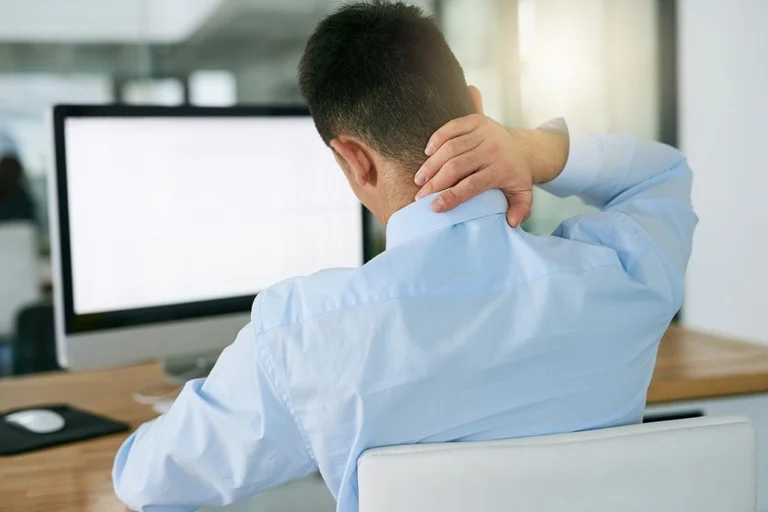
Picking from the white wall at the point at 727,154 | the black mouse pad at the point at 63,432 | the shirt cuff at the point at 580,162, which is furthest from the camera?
the white wall at the point at 727,154

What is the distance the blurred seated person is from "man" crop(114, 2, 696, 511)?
6.63 feet

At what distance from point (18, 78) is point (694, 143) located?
2.72m

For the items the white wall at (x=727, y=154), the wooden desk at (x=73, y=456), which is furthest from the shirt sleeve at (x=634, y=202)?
the white wall at (x=727, y=154)

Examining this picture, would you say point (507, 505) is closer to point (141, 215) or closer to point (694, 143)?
point (141, 215)

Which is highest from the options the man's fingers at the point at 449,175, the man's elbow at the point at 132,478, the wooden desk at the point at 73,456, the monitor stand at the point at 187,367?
the man's fingers at the point at 449,175

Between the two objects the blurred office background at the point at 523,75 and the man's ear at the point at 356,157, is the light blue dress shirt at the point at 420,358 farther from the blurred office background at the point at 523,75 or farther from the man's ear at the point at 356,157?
the blurred office background at the point at 523,75

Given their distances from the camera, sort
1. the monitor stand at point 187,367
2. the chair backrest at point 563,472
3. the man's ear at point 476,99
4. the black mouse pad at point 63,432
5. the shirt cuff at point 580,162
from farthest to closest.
Answer: 1. the monitor stand at point 187,367
2. the black mouse pad at point 63,432
3. the shirt cuff at point 580,162
4. the man's ear at point 476,99
5. the chair backrest at point 563,472

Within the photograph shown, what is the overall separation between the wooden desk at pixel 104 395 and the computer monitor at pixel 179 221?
145mm

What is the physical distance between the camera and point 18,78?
2830 millimetres

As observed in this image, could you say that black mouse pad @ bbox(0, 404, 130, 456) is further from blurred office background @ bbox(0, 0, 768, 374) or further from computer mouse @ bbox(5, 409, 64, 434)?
blurred office background @ bbox(0, 0, 768, 374)

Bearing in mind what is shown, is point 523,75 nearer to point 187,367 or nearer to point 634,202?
point 187,367

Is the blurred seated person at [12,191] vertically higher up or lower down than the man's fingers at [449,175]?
lower down

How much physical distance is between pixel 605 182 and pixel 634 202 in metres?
0.08

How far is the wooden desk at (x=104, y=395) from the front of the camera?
1.16 meters
